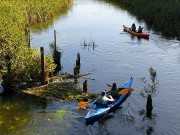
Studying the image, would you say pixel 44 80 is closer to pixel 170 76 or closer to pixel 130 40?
pixel 170 76

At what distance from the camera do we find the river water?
85.0 ft

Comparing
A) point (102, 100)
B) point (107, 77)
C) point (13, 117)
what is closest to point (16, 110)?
point (13, 117)

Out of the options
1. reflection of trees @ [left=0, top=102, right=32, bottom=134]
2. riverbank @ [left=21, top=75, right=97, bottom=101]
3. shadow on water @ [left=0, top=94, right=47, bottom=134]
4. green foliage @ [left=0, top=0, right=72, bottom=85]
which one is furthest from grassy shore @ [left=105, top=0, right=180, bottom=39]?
reflection of trees @ [left=0, top=102, right=32, bottom=134]

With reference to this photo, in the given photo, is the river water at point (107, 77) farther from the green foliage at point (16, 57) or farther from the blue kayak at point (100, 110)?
the green foliage at point (16, 57)

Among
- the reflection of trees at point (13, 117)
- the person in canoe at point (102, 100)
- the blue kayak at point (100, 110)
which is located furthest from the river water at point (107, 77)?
the person in canoe at point (102, 100)

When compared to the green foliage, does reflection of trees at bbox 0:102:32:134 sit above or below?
below

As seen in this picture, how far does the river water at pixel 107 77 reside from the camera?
2591 centimetres

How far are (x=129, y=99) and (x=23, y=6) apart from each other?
2913cm

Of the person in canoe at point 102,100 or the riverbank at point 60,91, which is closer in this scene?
the person in canoe at point 102,100

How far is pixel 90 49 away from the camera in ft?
151

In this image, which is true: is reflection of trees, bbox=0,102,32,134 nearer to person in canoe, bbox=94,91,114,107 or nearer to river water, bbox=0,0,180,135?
river water, bbox=0,0,180,135

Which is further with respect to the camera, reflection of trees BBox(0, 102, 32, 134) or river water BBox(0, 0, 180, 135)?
reflection of trees BBox(0, 102, 32, 134)

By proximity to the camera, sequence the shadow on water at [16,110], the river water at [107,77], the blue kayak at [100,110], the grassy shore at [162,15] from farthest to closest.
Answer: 1. the grassy shore at [162,15]
2. the shadow on water at [16,110]
3. the blue kayak at [100,110]
4. the river water at [107,77]

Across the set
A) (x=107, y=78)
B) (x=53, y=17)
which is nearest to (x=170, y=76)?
(x=107, y=78)
